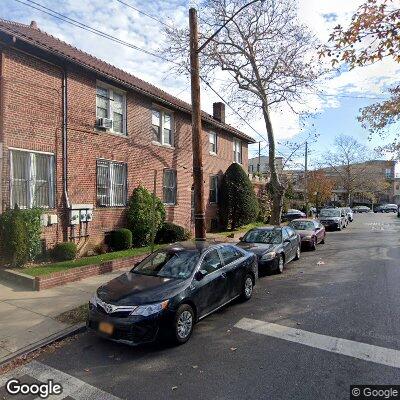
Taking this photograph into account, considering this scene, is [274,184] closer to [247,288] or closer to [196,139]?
[196,139]

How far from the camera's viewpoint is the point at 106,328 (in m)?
5.48

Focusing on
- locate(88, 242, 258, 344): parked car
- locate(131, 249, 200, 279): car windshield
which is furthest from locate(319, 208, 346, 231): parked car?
locate(131, 249, 200, 279): car windshield

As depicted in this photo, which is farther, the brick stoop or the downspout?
the downspout

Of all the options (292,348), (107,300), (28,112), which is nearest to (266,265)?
(292,348)

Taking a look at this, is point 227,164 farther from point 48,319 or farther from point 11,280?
point 48,319

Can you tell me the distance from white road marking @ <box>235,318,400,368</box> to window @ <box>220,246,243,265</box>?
1.34 metres

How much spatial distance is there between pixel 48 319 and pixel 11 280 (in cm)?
290

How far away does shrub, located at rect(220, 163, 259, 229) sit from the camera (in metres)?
22.0

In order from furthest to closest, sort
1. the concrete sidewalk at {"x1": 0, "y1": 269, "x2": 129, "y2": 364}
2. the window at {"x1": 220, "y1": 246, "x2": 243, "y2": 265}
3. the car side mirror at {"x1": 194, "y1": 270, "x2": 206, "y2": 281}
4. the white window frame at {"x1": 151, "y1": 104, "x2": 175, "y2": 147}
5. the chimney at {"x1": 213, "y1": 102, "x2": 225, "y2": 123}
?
the chimney at {"x1": 213, "y1": 102, "x2": 225, "y2": 123} < the white window frame at {"x1": 151, "y1": 104, "x2": 175, "y2": 147} < the window at {"x1": 220, "y1": 246, "x2": 243, "y2": 265} < the car side mirror at {"x1": 194, "y1": 270, "x2": 206, "y2": 281} < the concrete sidewalk at {"x1": 0, "y1": 269, "x2": 129, "y2": 364}

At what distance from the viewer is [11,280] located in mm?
9000

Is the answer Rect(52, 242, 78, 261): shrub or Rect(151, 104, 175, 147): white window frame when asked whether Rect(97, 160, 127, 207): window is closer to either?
Answer: Rect(52, 242, 78, 261): shrub

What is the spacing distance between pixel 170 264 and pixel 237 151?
19913mm

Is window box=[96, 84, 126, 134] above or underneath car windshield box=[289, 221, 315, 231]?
above

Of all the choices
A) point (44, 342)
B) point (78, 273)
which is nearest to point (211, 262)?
point (44, 342)
